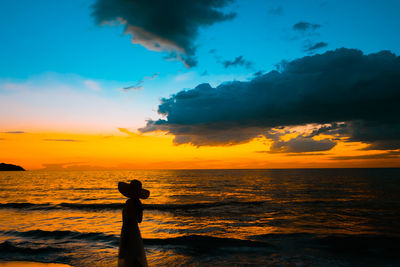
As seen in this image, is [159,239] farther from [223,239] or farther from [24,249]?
[24,249]

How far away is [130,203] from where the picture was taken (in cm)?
534

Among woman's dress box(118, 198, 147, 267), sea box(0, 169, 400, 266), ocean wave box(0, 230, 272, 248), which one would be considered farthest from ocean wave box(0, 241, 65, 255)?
woman's dress box(118, 198, 147, 267)

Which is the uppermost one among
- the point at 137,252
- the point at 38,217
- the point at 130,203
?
the point at 130,203

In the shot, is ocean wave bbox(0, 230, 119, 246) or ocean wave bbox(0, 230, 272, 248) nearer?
ocean wave bbox(0, 230, 272, 248)

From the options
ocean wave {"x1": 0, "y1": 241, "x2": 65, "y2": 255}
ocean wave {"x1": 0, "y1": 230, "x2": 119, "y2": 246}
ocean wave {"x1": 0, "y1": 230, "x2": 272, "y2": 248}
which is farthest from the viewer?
ocean wave {"x1": 0, "y1": 230, "x2": 119, "y2": 246}

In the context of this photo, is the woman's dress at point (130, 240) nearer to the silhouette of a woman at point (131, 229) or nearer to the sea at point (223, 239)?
the silhouette of a woman at point (131, 229)

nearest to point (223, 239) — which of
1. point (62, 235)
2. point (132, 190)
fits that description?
point (62, 235)

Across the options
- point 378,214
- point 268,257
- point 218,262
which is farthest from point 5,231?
point 378,214

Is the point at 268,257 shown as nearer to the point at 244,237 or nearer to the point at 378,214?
the point at 244,237

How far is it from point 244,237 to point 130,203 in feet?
34.3

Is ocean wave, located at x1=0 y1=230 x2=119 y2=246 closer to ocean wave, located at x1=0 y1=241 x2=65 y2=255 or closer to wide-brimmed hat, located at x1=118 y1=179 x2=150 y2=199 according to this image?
ocean wave, located at x1=0 y1=241 x2=65 y2=255

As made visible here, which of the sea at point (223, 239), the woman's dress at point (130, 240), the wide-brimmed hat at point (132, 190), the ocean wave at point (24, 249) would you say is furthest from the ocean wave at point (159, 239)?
the wide-brimmed hat at point (132, 190)

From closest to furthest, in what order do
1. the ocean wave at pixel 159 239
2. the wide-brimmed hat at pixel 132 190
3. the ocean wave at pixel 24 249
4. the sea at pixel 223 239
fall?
the wide-brimmed hat at pixel 132 190
the sea at pixel 223 239
the ocean wave at pixel 24 249
the ocean wave at pixel 159 239

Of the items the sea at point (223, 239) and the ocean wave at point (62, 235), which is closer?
the sea at point (223, 239)
